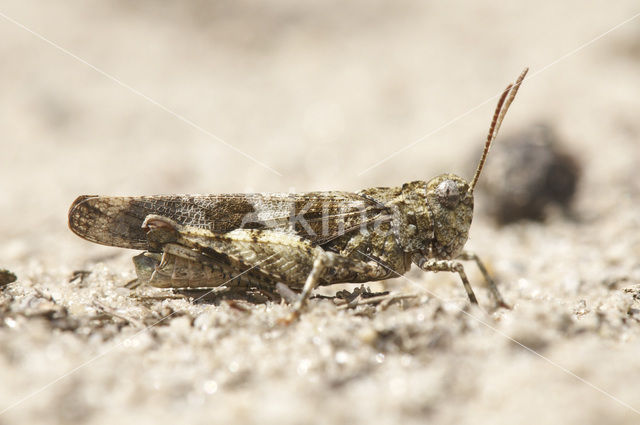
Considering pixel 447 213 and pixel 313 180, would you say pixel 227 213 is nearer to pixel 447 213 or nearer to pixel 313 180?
pixel 447 213

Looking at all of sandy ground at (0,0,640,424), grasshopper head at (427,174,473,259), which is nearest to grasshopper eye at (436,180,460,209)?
grasshopper head at (427,174,473,259)

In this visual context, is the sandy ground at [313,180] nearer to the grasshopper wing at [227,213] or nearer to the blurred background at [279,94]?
the blurred background at [279,94]

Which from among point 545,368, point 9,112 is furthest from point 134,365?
point 9,112

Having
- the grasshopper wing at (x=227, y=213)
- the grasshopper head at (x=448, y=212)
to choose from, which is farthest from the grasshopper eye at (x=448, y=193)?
the grasshopper wing at (x=227, y=213)

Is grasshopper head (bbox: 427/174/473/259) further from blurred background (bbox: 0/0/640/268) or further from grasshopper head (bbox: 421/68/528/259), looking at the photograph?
blurred background (bbox: 0/0/640/268)

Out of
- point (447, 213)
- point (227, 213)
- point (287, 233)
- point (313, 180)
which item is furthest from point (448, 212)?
point (313, 180)

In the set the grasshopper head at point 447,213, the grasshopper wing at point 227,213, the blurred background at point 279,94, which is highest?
the blurred background at point 279,94
